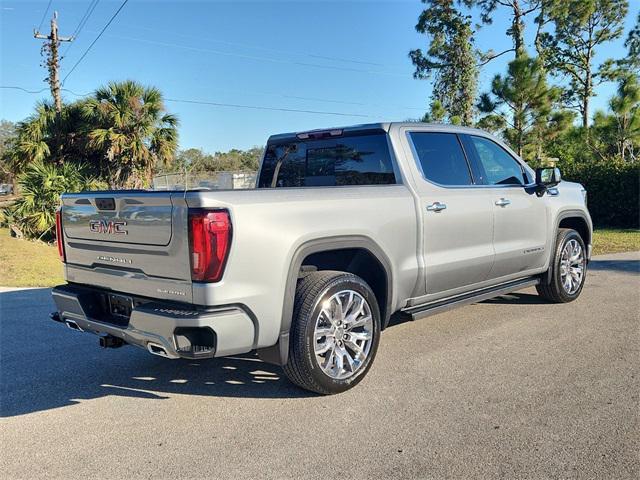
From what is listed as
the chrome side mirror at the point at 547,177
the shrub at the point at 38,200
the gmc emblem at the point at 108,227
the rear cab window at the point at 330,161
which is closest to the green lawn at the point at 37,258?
the shrub at the point at 38,200

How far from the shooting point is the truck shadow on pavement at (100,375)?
4070mm

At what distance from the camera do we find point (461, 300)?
16.4 ft

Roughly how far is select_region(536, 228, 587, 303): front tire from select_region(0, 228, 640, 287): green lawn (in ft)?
16.6

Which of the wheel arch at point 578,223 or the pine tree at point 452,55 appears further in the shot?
the pine tree at point 452,55

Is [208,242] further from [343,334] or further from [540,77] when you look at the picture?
[540,77]

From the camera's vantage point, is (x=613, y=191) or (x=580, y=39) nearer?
(x=613, y=191)

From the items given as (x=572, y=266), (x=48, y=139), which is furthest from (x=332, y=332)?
(x=48, y=139)

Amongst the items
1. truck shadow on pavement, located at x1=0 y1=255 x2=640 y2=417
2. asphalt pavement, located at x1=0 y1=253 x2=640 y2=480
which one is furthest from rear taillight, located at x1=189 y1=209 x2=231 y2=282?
truck shadow on pavement, located at x1=0 y1=255 x2=640 y2=417

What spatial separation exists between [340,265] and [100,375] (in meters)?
2.17

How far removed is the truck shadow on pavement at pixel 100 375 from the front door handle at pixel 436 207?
98cm

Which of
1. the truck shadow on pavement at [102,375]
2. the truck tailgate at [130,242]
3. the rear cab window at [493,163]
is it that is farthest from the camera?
the rear cab window at [493,163]

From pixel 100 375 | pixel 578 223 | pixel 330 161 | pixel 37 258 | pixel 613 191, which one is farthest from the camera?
pixel 613 191

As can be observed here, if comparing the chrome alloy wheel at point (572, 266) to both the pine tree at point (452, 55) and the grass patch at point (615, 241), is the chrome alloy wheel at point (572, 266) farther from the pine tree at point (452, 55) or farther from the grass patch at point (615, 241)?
the pine tree at point (452, 55)

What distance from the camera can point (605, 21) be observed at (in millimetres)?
30594
